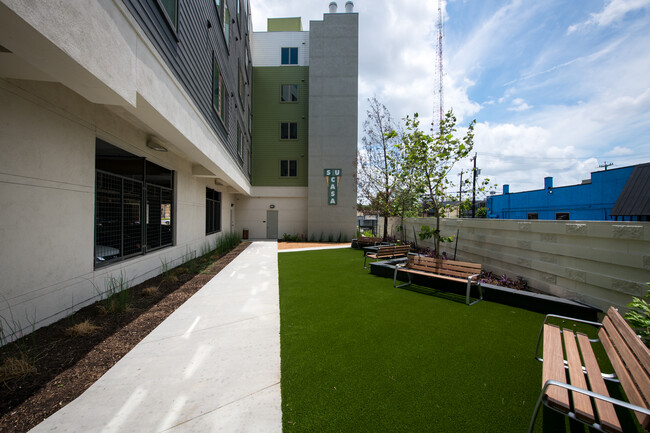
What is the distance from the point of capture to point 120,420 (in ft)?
7.65

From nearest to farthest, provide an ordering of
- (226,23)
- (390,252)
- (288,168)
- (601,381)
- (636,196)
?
(601,381), (390,252), (226,23), (636,196), (288,168)

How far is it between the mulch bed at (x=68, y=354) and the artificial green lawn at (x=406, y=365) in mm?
2059

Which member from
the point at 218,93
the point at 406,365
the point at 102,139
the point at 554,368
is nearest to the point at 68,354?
the point at 102,139

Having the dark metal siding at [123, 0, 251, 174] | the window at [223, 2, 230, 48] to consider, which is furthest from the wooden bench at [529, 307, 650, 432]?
the window at [223, 2, 230, 48]

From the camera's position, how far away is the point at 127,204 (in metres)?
6.14

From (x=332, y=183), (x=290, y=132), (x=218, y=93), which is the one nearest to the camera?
(x=218, y=93)

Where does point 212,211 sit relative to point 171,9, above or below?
below

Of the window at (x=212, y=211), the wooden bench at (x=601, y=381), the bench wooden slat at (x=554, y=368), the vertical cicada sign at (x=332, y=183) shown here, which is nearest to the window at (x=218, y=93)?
the window at (x=212, y=211)

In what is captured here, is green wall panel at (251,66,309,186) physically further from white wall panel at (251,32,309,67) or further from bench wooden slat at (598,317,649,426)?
bench wooden slat at (598,317,649,426)

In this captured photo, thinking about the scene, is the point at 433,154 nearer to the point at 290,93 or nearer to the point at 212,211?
the point at 212,211

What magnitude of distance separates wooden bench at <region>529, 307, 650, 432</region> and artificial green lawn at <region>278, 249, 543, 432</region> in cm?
50

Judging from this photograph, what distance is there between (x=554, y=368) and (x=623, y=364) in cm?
47

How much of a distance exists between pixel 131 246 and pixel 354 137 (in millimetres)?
16800

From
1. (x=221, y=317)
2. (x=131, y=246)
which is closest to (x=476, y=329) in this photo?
(x=221, y=317)
